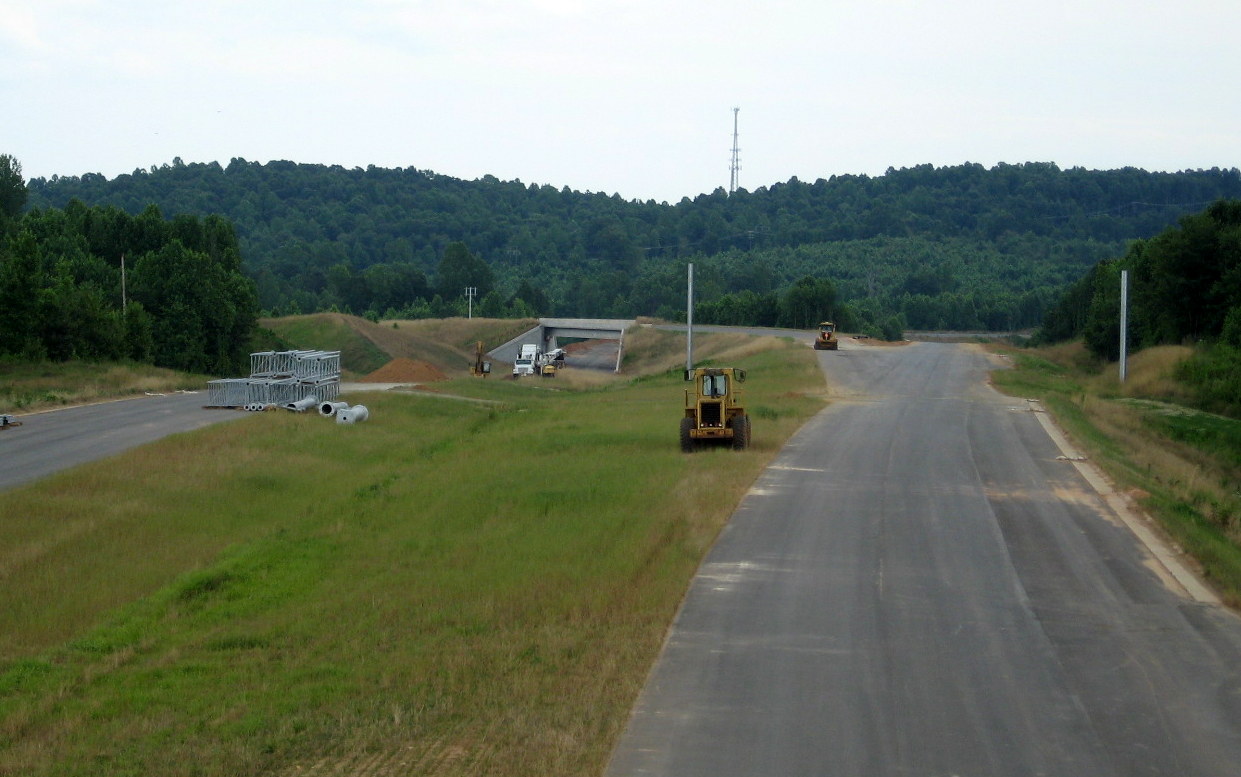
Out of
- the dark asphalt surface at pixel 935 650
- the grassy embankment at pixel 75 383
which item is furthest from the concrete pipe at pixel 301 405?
the dark asphalt surface at pixel 935 650

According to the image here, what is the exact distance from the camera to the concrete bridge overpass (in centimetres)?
11888

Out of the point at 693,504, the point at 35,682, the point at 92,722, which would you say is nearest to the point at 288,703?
the point at 92,722

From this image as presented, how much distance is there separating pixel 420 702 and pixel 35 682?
5387mm

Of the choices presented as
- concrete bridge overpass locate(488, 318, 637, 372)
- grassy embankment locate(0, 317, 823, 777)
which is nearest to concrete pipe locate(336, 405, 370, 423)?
grassy embankment locate(0, 317, 823, 777)

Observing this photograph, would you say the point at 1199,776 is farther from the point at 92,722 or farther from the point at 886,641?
the point at 92,722

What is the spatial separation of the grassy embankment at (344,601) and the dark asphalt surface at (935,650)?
0.87 meters

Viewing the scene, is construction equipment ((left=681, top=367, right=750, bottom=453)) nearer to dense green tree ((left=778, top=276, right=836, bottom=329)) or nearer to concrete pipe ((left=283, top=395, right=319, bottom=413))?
concrete pipe ((left=283, top=395, right=319, bottom=413))

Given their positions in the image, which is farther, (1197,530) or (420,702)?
(1197,530)

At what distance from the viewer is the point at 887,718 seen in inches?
457

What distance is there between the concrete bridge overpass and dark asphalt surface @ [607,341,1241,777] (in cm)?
9306

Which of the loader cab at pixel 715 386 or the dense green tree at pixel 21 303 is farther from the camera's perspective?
the dense green tree at pixel 21 303

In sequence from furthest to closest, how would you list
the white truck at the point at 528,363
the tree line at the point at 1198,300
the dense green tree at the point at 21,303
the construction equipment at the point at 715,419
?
the white truck at the point at 528,363, the dense green tree at the point at 21,303, the tree line at the point at 1198,300, the construction equipment at the point at 715,419

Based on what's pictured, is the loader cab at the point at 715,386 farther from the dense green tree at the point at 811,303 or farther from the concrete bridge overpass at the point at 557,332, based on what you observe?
the dense green tree at the point at 811,303

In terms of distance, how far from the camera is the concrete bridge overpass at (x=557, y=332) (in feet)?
390
